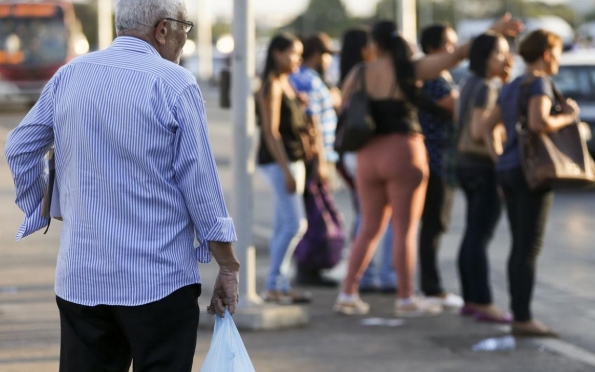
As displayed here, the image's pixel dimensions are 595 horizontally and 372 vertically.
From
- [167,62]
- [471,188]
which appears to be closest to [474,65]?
[471,188]

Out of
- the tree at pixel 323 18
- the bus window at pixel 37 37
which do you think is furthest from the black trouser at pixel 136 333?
the tree at pixel 323 18

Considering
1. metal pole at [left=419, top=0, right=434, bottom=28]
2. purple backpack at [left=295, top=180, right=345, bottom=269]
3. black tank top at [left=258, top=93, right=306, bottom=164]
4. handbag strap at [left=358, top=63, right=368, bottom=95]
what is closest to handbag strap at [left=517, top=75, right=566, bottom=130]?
handbag strap at [left=358, top=63, right=368, bottom=95]

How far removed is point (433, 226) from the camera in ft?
26.0

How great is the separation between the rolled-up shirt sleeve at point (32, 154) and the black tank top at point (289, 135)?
4.11 meters

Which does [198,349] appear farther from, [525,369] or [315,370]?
[525,369]

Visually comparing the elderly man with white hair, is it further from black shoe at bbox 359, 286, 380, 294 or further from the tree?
the tree

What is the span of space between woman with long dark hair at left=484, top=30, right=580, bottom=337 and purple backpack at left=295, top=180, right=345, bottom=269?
6.40 feet

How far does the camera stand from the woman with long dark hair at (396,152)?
7.32m

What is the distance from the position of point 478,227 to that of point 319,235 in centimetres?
151

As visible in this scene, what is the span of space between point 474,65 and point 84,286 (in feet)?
14.2

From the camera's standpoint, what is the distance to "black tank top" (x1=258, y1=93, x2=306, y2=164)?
788cm

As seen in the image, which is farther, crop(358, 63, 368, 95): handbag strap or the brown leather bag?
crop(358, 63, 368, 95): handbag strap

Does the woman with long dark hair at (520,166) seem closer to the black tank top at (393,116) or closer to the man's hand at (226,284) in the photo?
the black tank top at (393,116)

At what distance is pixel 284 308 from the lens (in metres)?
7.05
